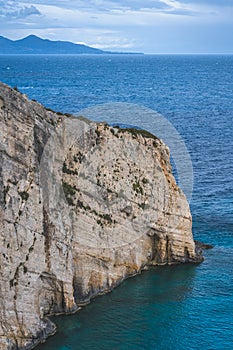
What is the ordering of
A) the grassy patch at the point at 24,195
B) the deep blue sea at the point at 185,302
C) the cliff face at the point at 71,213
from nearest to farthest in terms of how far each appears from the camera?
the cliff face at the point at 71,213
the grassy patch at the point at 24,195
the deep blue sea at the point at 185,302

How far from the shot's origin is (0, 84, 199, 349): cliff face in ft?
114

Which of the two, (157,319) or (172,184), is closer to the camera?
(157,319)

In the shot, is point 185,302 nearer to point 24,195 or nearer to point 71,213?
point 71,213

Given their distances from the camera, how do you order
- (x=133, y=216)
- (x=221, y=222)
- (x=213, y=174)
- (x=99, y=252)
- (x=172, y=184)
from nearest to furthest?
(x=99, y=252) → (x=133, y=216) → (x=172, y=184) → (x=221, y=222) → (x=213, y=174)

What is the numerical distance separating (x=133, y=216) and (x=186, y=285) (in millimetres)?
6691

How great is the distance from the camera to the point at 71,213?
4078cm

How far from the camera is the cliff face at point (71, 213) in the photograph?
3484 centimetres

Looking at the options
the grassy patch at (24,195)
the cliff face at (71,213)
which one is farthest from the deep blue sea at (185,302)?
the grassy patch at (24,195)

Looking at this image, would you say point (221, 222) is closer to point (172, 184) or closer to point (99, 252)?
point (172, 184)

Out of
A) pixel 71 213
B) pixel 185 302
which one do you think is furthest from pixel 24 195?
pixel 185 302

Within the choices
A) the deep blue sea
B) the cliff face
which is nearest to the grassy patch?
the cliff face

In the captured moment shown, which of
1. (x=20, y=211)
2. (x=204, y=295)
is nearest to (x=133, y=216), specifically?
(x=204, y=295)

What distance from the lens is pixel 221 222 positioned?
5562 cm

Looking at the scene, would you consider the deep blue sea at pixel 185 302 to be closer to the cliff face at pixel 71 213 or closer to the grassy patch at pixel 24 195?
the cliff face at pixel 71 213
